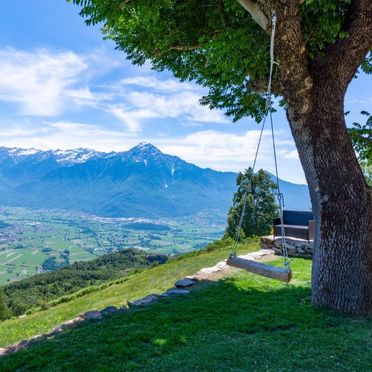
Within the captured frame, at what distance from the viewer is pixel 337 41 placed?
6312mm

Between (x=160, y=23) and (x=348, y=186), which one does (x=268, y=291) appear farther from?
(x=160, y=23)

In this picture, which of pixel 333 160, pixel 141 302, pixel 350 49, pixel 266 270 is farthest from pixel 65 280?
pixel 350 49

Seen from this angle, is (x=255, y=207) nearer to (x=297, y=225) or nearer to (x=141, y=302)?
(x=297, y=225)

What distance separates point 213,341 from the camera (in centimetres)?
479

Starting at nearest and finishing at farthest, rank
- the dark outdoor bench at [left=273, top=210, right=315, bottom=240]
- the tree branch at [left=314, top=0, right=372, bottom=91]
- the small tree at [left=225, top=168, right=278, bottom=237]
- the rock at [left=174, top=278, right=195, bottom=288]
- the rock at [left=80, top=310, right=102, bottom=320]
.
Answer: the tree branch at [left=314, top=0, right=372, bottom=91]
the rock at [left=80, top=310, right=102, bottom=320]
the rock at [left=174, top=278, right=195, bottom=288]
the dark outdoor bench at [left=273, top=210, right=315, bottom=240]
the small tree at [left=225, top=168, right=278, bottom=237]

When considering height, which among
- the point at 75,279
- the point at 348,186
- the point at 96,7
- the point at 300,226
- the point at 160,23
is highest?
the point at 160,23

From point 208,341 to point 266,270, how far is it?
4.55ft

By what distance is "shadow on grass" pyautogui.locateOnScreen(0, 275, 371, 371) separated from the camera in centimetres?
416

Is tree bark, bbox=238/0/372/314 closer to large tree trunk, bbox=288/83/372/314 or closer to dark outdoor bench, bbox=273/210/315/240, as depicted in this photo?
large tree trunk, bbox=288/83/372/314

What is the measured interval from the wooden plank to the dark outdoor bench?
8.16 meters

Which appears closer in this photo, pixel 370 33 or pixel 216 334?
pixel 216 334

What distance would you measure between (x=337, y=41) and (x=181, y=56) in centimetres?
401

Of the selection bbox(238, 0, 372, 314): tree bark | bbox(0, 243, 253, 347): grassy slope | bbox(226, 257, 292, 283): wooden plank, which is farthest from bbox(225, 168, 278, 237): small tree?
bbox(226, 257, 292, 283): wooden plank

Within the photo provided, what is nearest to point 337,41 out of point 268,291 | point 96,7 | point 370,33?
point 370,33
